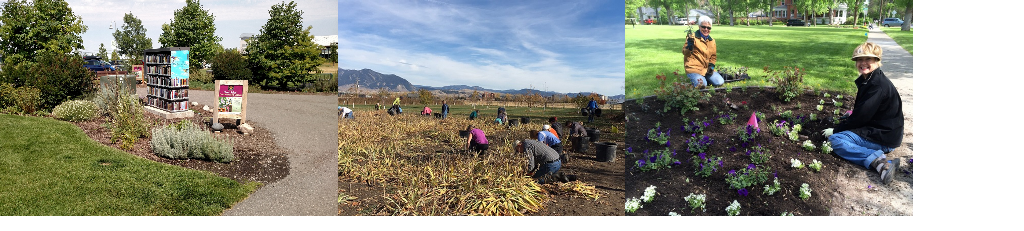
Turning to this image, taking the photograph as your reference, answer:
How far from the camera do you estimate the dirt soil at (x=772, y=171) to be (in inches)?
200

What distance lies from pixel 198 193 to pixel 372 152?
2169 millimetres

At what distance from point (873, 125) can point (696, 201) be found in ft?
6.28

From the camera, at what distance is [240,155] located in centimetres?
787

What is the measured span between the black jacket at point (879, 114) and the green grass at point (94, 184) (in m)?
6.67

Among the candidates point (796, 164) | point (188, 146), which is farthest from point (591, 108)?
point (188, 146)

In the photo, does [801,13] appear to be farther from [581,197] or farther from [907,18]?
[581,197]

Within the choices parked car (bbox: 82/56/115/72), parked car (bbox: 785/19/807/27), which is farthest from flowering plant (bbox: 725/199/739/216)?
parked car (bbox: 82/56/115/72)

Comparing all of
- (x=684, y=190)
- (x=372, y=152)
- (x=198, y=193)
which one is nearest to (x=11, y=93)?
(x=198, y=193)

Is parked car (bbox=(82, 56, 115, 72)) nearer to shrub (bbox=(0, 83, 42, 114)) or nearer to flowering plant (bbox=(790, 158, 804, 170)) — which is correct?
shrub (bbox=(0, 83, 42, 114))

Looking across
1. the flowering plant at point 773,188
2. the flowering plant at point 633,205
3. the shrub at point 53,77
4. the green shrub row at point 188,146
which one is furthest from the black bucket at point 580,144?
the shrub at point 53,77

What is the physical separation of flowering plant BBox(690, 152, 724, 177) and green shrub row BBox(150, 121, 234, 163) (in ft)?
19.9

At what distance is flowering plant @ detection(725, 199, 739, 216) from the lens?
5117mm

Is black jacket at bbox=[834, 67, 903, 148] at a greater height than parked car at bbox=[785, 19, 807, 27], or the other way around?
parked car at bbox=[785, 19, 807, 27]
